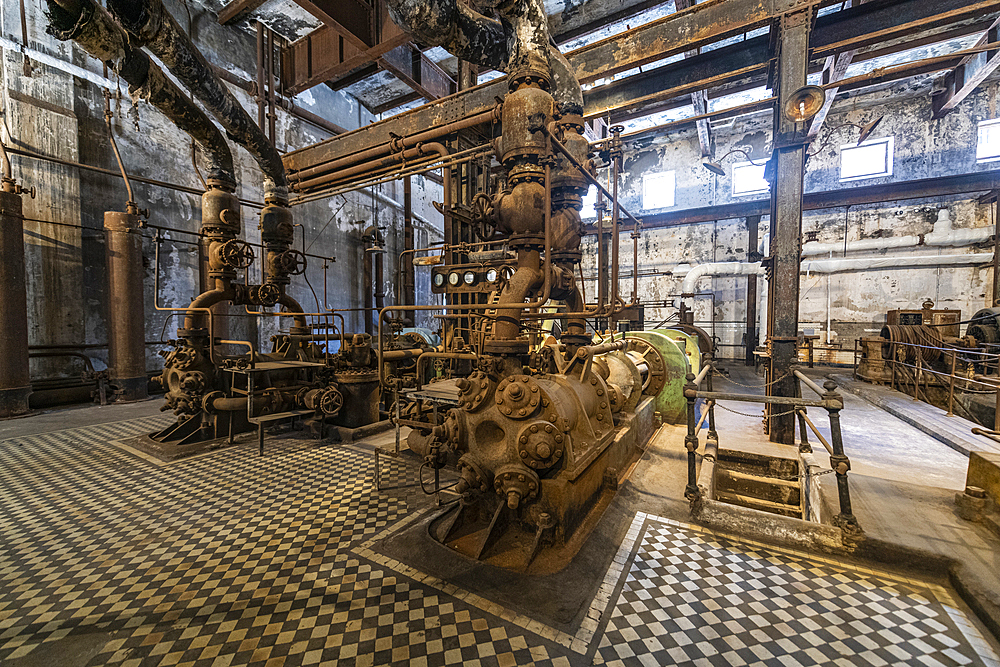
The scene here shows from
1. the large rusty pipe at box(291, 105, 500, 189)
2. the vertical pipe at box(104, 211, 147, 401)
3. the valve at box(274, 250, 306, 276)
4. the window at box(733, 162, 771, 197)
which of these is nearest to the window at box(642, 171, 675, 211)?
the window at box(733, 162, 771, 197)

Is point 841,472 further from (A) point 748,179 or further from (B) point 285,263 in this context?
(A) point 748,179

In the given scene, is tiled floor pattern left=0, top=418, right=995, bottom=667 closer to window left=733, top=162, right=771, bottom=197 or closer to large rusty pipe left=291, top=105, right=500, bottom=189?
large rusty pipe left=291, top=105, right=500, bottom=189

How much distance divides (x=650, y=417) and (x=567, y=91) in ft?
15.1

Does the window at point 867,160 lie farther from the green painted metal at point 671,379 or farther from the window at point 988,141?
the green painted metal at point 671,379

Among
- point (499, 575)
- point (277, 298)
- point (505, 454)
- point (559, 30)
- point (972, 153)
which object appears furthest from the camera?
point (972, 153)

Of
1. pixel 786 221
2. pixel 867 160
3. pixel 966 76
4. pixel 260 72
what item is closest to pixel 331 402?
pixel 786 221

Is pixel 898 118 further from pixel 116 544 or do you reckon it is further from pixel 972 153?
pixel 116 544

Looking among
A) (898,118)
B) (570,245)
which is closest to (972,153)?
(898,118)

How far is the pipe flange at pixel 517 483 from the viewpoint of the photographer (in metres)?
2.73

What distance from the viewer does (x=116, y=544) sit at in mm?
3016

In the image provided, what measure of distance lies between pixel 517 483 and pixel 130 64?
644 cm

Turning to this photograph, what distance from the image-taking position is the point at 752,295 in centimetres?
1345

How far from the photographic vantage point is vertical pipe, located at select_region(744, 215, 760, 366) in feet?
44.1

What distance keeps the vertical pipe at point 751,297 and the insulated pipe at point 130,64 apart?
15.1 meters
